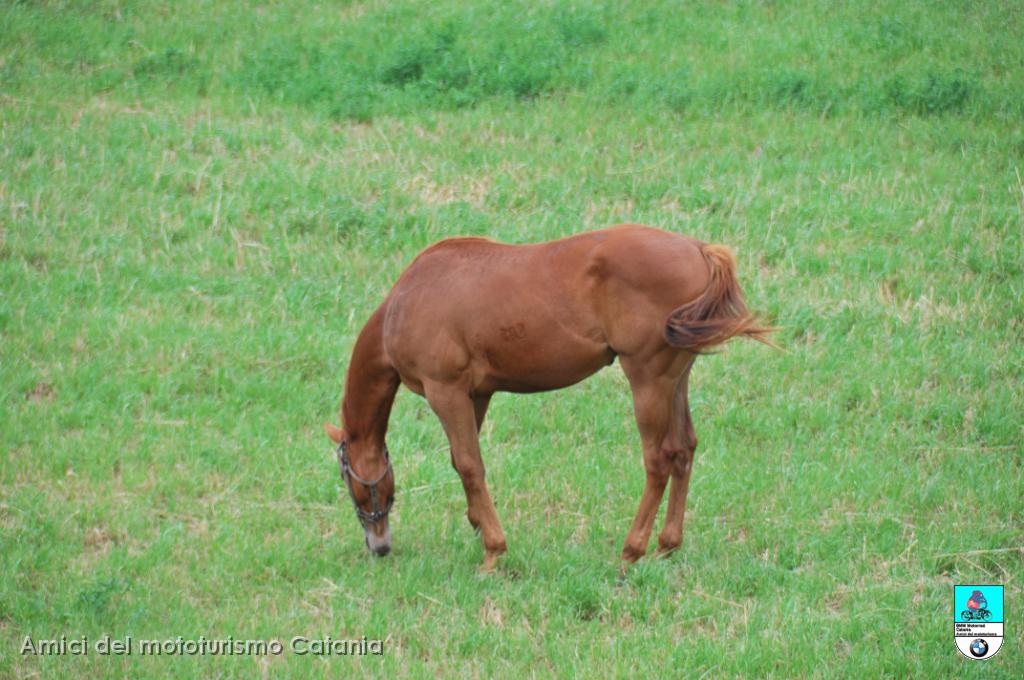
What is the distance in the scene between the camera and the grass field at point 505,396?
21.3 feet

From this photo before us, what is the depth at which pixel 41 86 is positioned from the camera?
13906 mm

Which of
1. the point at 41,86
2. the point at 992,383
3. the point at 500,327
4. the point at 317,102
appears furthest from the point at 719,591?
the point at 41,86

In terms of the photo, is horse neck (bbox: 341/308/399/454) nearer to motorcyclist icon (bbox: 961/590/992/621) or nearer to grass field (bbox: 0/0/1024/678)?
grass field (bbox: 0/0/1024/678)

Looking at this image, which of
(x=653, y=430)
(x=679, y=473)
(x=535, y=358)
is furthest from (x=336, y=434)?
(x=679, y=473)

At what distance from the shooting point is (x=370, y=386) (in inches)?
281

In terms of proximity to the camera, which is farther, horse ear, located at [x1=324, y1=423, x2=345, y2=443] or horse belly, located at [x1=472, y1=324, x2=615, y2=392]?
horse ear, located at [x1=324, y1=423, x2=345, y2=443]

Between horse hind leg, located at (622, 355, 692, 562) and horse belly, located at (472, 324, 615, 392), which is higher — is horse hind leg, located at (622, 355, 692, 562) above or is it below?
below

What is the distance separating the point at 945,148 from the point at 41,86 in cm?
1000

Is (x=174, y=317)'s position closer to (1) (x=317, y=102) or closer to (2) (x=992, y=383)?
(1) (x=317, y=102)

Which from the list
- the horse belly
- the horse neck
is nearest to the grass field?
Answer: the horse neck

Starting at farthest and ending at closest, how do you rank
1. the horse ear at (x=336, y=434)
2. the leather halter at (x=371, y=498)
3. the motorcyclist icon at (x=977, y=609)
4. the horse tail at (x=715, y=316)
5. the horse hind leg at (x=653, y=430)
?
the horse ear at (x=336, y=434) < the leather halter at (x=371, y=498) < the horse hind leg at (x=653, y=430) < the horse tail at (x=715, y=316) < the motorcyclist icon at (x=977, y=609)

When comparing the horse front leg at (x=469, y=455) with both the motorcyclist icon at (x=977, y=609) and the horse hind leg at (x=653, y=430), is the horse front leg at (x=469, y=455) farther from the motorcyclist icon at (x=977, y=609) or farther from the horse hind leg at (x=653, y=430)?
the motorcyclist icon at (x=977, y=609)

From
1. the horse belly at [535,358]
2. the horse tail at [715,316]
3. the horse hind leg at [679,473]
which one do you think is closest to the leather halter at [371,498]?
the horse belly at [535,358]

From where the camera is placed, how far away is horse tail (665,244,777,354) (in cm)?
627
